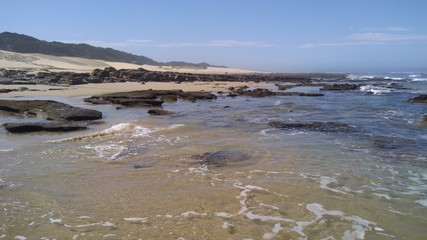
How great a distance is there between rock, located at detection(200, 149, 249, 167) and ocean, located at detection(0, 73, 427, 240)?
212 mm

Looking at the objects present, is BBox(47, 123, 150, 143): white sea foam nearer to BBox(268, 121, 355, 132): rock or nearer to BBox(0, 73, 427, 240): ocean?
BBox(0, 73, 427, 240): ocean

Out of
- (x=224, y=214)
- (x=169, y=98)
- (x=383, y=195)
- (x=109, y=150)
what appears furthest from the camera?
(x=169, y=98)

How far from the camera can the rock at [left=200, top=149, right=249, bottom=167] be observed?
884 centimetres

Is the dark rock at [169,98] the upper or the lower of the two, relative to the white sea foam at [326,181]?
upper

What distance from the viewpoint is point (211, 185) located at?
7.19 metres

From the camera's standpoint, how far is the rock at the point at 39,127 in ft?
39.7

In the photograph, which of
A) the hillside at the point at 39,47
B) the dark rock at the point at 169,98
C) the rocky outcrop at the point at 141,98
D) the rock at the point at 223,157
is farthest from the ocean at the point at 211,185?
the hillside at the point at 39,47

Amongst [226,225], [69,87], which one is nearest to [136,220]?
[226,225]

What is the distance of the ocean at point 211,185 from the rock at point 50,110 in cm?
255

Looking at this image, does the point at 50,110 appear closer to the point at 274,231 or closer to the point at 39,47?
the point at 274,231

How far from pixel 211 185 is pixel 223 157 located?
2127mm

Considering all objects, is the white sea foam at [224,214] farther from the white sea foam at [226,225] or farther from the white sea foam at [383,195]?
the white sea foam at [383,195]

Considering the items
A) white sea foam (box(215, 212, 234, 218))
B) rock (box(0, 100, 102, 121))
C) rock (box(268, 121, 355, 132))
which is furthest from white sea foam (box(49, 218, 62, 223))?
rock (box(268, 121, 355, 132))

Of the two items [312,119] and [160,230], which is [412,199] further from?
[312,119]
